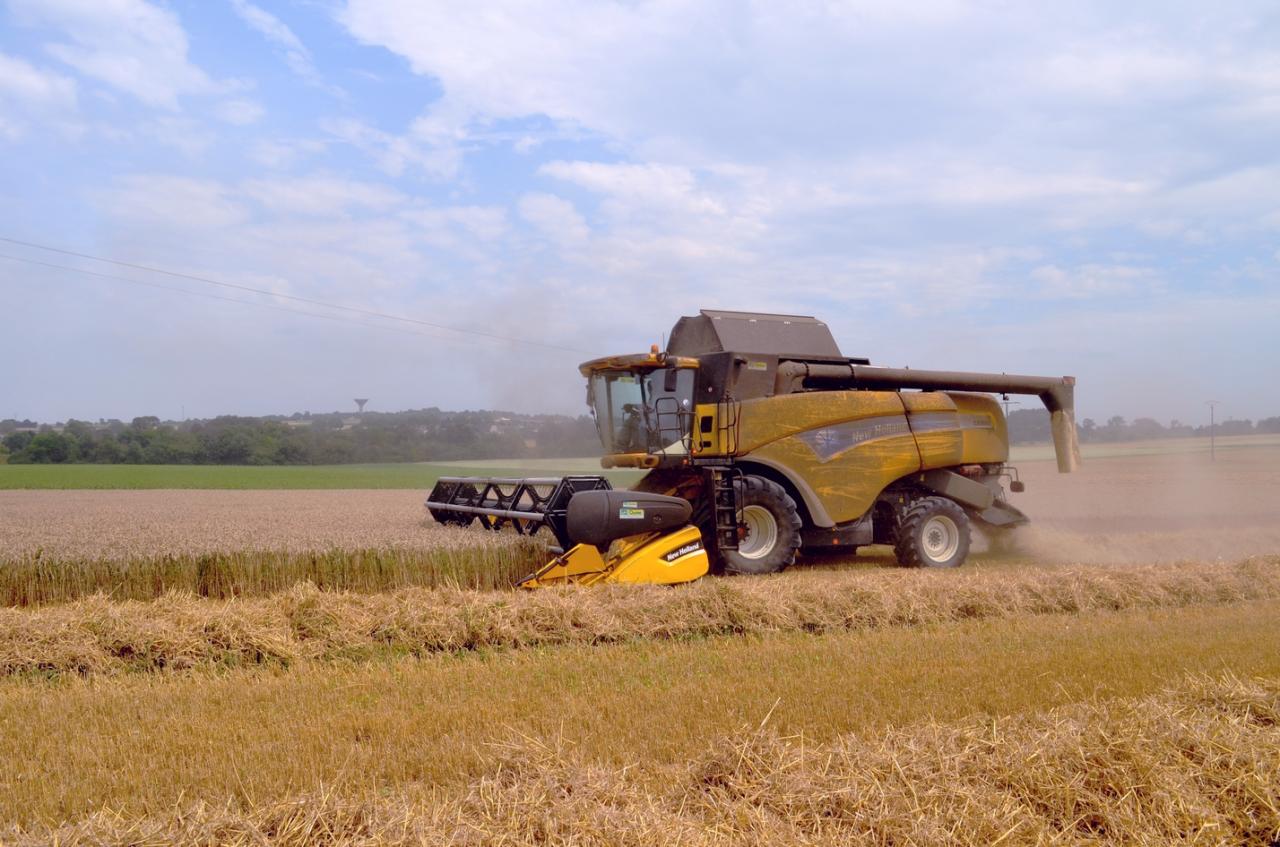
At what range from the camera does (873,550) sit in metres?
13.6

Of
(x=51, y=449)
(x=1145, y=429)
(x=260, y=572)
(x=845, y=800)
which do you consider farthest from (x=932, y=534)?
(x=51, y=449)

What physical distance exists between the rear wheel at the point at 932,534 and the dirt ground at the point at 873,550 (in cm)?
145

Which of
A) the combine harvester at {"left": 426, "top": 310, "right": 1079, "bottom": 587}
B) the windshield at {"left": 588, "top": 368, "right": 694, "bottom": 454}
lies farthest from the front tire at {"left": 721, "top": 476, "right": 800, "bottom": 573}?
the windshield at {"left": 588, "top": 368, "right": 694, "bottom": 454}

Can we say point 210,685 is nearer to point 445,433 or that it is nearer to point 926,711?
point 926,711

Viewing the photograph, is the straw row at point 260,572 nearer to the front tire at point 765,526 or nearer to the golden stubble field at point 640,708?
the golden stubble field at point 640,708

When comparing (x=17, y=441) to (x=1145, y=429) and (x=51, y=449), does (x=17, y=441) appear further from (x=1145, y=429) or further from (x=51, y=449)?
(x=1145, y=429)

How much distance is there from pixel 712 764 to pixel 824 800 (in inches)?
19.3

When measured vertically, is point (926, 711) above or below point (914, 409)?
below

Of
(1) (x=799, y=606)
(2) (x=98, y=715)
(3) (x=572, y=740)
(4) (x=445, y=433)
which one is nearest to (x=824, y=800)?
(3) (x=572, y=740)

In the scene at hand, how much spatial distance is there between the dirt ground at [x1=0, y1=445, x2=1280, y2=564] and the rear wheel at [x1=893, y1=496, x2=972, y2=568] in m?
1.45

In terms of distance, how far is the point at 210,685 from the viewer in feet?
18.7

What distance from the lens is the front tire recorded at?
1027 cm

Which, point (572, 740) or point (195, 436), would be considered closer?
point (572, 740)

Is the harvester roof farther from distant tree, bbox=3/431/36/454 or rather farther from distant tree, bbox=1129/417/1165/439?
distant tree, bbox=3/431/36/454
